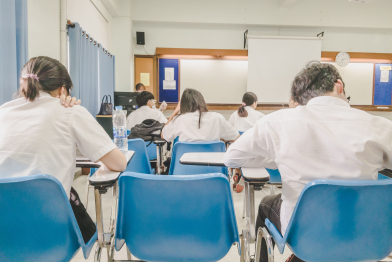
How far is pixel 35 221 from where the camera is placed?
0.82 metres

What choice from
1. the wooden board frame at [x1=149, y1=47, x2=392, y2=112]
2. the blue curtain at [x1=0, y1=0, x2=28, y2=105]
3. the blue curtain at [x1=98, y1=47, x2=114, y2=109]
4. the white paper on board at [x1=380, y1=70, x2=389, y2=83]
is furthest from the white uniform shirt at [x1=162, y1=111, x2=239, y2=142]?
the white paper on board at [x1=380, y1=70, x2=389, y2=83]

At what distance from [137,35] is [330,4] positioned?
4.62 metres

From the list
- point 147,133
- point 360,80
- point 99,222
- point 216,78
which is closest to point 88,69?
point 147,133

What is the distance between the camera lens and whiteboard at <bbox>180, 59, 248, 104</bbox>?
598 cm

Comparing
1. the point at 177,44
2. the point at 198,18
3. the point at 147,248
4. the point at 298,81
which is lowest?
the point at 147,248

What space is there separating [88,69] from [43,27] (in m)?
0.99

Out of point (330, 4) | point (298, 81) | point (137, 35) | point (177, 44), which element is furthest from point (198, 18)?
point (298, 81)

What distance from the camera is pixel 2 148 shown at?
36.2 inches

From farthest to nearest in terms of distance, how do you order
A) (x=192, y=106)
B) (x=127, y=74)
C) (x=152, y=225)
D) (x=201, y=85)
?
1. (x=201, y=85)
2. (x=127, y=74)
3. (x=192, y=106)
4. (x=152, y=225)

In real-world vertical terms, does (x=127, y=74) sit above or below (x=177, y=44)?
below

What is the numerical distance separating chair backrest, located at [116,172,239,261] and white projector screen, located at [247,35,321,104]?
17.3ft

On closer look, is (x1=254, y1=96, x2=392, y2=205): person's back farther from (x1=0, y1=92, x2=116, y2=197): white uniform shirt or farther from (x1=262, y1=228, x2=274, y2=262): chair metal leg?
(x1=0, y1=92, x2=116, y2=197): white uniform shirt

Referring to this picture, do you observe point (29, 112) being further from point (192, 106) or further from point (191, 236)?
point (192, 106)

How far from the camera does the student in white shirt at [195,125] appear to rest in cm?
213
